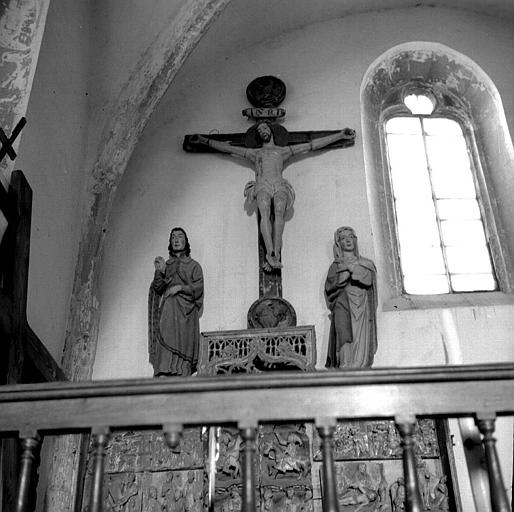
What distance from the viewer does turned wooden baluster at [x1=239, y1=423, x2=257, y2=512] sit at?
114 inches

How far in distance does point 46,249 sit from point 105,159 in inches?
60.3

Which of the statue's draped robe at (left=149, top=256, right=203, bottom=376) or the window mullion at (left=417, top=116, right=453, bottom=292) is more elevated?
the window mullion at (left=417, top=116, right=453, bottom=292)

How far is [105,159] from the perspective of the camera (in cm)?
773

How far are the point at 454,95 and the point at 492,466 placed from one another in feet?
22.0

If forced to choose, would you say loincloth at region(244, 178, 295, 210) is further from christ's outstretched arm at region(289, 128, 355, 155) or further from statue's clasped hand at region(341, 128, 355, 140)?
statue's clasped hand at region(341, 128, 355, 140)

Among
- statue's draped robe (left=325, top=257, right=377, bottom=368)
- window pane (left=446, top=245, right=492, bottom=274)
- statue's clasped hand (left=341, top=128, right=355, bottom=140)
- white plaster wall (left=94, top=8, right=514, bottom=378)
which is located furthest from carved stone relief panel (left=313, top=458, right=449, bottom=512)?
statue's clasped hand (left=341, top=128, right=355, bottom=140)

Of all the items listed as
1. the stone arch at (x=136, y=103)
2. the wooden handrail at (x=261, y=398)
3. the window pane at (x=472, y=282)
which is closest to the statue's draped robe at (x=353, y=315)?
the window pane at (x=472, y=282)

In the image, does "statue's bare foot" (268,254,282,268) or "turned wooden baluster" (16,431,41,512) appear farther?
"statue's bare foot" (268,254,282,268)

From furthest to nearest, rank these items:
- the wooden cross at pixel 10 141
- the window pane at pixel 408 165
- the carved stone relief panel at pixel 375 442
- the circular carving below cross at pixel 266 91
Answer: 1. the circular carving below cross at pixel 266 91
2. the window pane at pixel 408 165
3. the carved stone relief panel at pixel 375 442
4. the wooden cross at pixel 10 141

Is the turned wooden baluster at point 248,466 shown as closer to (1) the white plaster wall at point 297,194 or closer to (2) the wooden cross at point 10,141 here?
(2) the wooden cross at point 10,141

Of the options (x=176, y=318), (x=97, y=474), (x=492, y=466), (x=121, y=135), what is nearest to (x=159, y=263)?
(x=176, y=318)

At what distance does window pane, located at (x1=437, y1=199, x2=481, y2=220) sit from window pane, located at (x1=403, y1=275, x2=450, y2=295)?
74 centimetres

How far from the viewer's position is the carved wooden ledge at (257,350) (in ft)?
21.0

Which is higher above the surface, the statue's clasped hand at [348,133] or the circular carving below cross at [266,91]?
the circular carving below cross at [266,91]
